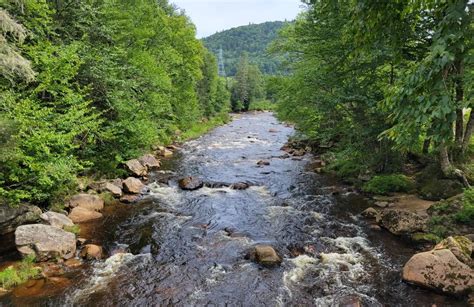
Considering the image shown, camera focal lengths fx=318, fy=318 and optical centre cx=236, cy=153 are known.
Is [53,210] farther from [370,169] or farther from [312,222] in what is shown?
[370,169]

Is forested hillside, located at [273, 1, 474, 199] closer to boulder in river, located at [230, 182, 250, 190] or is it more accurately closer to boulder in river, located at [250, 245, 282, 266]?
boulder in river, located at [250, 245, 282, 266]

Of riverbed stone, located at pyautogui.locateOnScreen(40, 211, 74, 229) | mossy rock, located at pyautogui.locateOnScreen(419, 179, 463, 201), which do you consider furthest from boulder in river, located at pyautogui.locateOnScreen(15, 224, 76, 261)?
mossy rock, located at pyautogui.locateOnScreen(419, 179, 463, 201)

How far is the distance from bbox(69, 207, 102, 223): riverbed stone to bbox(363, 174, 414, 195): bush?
36.5ft

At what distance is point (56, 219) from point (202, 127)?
2958cm

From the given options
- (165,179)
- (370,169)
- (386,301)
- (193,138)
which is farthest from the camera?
(193,138)

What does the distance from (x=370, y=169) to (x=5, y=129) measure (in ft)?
47.0

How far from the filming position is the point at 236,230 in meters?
10.9

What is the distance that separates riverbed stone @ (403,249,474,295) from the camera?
6.88 metres

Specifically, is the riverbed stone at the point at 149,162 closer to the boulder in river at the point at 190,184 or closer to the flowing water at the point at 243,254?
the flowing water at the point at 243,254

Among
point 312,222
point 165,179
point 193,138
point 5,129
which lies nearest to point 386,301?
point 312,222

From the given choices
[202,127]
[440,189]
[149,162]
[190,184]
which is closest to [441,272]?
[440,189]

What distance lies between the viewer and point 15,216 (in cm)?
962

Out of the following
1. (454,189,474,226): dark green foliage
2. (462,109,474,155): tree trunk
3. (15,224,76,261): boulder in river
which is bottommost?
(15,224,76,261): boulder in river

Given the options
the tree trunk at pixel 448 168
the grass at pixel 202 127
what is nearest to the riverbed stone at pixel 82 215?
the tree trunk at pixel 448 168
